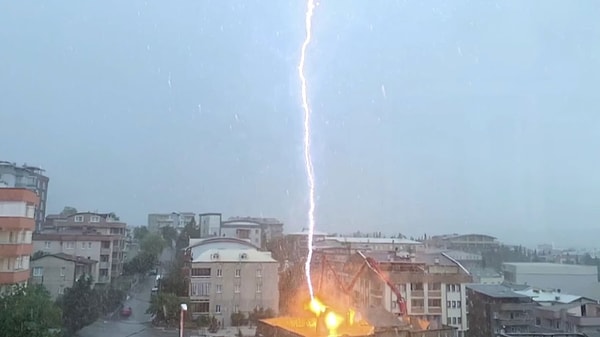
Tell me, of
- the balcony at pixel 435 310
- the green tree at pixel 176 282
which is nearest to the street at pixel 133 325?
the green tree at pixel 176 282

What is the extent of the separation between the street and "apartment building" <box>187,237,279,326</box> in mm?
767

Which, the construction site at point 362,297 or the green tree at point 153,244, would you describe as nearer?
the construction site at point 362,297

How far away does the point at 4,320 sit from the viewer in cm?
538

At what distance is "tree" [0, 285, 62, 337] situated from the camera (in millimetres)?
5344

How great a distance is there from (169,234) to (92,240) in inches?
221

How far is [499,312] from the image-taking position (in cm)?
918

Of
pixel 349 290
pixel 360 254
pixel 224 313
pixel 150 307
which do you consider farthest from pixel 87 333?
pixel 360 254

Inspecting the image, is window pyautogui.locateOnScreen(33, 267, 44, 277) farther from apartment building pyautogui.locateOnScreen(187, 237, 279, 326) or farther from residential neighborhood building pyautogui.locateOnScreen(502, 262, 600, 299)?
residential neighborhood building pyautogui.locateOnScreen(502, 262, 600, 299)

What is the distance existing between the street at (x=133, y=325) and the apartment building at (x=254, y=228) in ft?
15.1

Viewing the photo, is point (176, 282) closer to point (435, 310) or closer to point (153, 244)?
point (435, 310)

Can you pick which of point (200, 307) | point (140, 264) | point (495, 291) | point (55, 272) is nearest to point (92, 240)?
point (140, 264)

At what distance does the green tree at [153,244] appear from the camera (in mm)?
14891

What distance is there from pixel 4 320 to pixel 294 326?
2.87 metres

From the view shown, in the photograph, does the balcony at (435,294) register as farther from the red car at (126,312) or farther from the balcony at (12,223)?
the balcony at (12,223)
